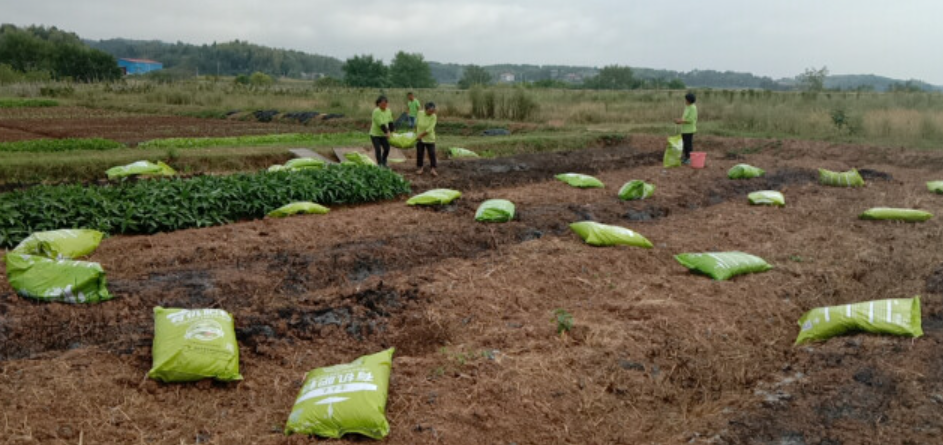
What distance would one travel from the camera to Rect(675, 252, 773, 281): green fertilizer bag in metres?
6.10

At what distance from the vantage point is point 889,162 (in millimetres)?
14969

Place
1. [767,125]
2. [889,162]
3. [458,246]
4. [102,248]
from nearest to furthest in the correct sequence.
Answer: [102,248], [458,246], [889,162], [767,125]

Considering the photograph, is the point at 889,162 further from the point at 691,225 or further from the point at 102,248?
the point at 102,248

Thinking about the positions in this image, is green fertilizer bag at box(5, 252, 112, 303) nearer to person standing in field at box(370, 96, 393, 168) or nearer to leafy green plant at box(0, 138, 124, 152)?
person standing in field at box(370, 96, 393, 168)

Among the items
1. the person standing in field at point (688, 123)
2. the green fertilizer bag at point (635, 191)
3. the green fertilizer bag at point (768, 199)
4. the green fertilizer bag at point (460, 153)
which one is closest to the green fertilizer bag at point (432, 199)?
the green fertilizer bag at point (635, 191)

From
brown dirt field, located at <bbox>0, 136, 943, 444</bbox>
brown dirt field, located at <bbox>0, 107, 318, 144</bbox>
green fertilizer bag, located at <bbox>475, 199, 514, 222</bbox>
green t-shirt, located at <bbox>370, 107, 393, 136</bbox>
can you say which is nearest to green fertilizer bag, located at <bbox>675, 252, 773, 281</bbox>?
brown dirt field, located at <bbox>0, 136, 943, 444</bbox>

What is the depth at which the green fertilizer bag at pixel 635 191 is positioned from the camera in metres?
9.92

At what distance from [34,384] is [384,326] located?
2.23 metres

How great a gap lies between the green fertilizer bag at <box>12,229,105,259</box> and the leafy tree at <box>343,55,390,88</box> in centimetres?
5571

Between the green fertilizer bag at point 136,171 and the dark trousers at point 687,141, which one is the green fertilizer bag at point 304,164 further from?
the dark trousers at point 687,141

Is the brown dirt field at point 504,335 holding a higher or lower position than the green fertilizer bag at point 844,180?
lower

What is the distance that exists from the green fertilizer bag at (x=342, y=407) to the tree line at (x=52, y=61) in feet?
154

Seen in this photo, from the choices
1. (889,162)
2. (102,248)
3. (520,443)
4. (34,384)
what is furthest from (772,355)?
(889,162)

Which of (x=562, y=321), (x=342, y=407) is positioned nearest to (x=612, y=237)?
(x=562, y=321)
